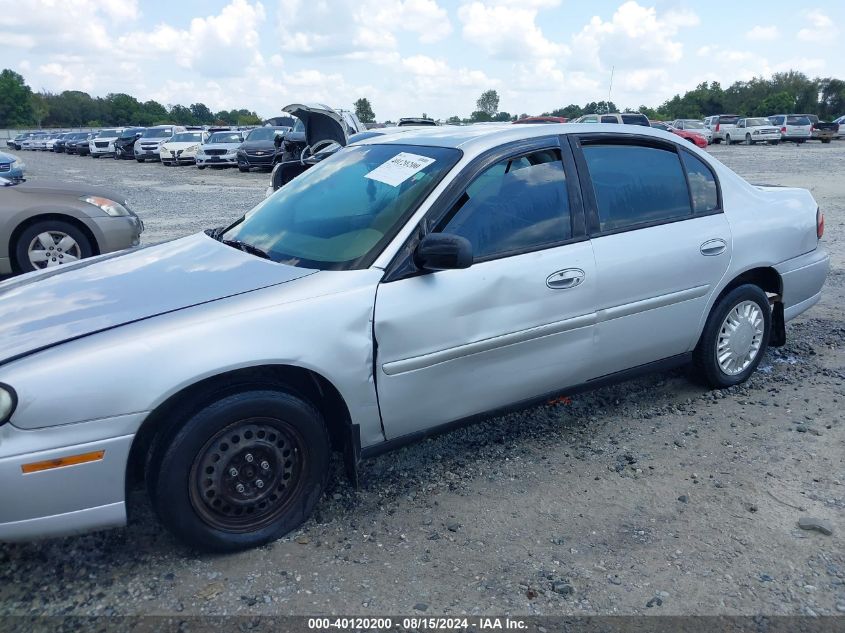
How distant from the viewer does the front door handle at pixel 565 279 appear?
131 inches

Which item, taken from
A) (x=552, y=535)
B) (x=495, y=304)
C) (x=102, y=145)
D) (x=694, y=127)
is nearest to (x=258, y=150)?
(x=102, y=145)

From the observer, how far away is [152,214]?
13.2 metres

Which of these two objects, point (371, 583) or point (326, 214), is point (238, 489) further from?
point (326, 214)

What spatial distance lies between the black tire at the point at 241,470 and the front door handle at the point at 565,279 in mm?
1248

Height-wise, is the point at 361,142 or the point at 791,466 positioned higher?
the point at 361,142

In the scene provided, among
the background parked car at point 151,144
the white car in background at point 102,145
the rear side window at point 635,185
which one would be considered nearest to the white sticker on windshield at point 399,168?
the rear side window at point 635,185

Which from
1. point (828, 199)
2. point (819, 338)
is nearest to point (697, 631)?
point (819, 338)

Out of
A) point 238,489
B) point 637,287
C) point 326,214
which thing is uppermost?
point 326,214

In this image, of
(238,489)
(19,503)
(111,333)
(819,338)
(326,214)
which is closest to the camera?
(19,503)

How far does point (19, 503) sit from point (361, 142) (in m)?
2.55

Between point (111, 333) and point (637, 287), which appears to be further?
point (637, 287)

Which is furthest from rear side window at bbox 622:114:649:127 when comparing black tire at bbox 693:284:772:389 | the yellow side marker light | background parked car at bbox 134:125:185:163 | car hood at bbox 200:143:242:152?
the yellow side marker light

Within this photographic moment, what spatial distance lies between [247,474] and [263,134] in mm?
22773

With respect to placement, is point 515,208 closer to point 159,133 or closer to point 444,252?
point 444,252
